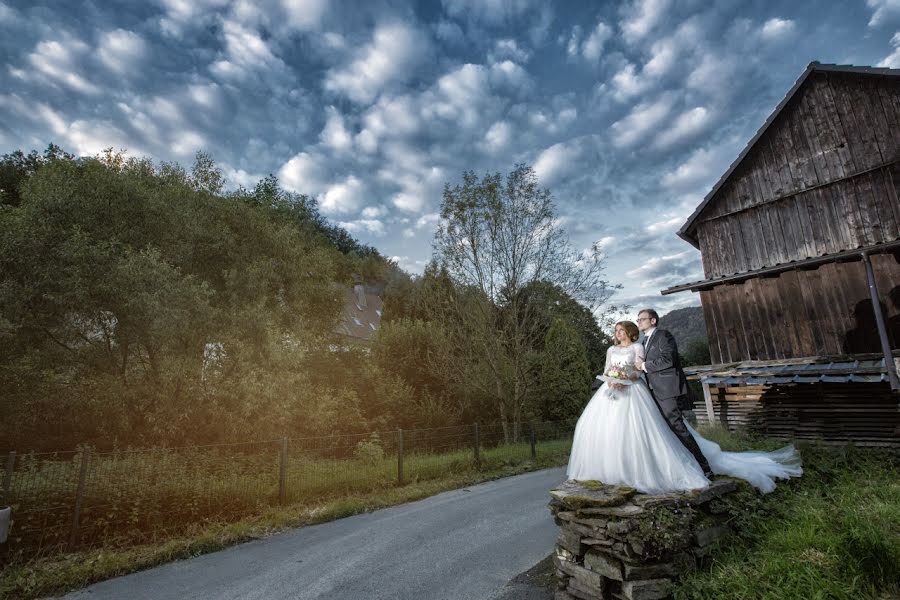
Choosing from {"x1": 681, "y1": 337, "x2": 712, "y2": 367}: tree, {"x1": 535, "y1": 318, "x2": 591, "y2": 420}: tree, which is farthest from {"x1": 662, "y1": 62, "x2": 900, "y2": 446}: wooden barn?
{"x1": 681, "y1": 337, "x2": 712, "y2": 367}: tree

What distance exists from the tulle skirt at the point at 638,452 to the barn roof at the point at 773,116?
10.1 metres

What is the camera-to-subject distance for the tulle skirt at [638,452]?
4605 millimetres

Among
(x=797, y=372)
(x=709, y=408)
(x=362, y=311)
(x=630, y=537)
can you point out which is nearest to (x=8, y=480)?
(x=630, y=537)

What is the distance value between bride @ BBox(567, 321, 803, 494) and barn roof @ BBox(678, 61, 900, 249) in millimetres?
9894

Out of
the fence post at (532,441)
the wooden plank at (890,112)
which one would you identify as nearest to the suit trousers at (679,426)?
the wooden plank at (890,112)

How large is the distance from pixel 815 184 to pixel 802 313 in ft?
11.3

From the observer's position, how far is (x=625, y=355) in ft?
17.1

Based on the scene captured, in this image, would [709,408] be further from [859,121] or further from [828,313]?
[859,121]

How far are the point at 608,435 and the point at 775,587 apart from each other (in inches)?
71.1

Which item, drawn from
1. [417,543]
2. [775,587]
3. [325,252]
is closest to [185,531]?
[417,543]

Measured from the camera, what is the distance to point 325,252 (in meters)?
19.8

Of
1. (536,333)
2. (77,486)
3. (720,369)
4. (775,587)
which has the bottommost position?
(775,587)

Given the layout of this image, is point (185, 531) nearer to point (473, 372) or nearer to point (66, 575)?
point (66, 575)

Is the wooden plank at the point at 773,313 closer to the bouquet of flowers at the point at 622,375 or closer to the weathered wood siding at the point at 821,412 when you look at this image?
the weathered wood siding at the point at 821,412
